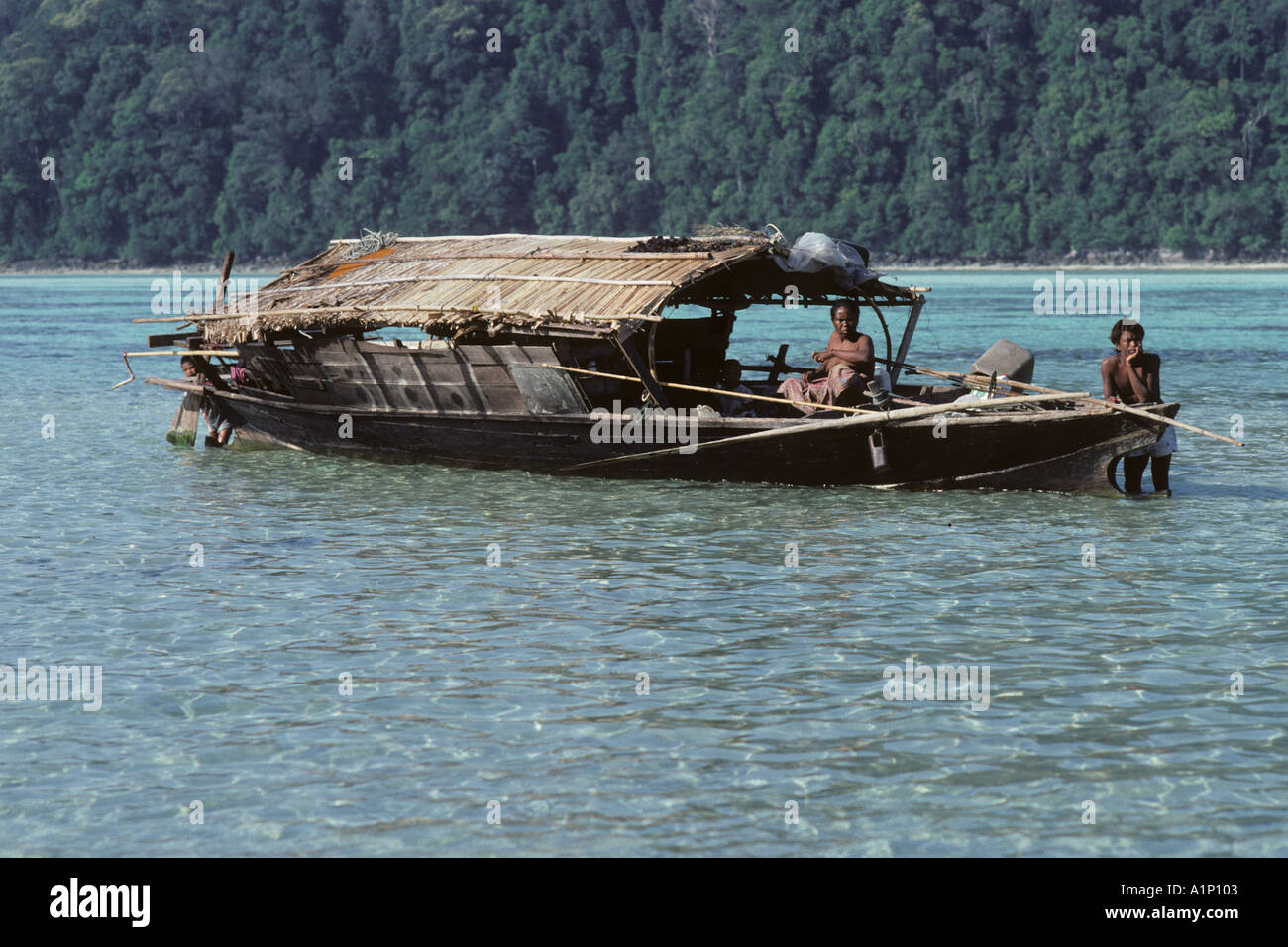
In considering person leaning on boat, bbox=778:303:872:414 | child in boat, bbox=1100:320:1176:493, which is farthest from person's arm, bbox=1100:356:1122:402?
person leaning on boat, bbox=778:303:872:414

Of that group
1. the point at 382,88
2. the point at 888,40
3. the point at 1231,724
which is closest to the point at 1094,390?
the point at 1231,724

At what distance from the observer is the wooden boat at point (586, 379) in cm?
1285

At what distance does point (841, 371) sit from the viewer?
1347cm

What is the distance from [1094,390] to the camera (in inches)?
959

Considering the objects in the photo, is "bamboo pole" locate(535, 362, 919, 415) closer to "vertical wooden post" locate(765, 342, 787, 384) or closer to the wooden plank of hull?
the wooden plank of hull

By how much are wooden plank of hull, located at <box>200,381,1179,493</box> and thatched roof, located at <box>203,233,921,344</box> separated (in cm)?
102

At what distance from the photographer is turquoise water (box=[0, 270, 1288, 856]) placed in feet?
21.1

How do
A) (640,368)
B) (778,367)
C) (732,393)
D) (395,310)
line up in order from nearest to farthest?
(732,393) < (640,368) < (395,310) < (778,367)

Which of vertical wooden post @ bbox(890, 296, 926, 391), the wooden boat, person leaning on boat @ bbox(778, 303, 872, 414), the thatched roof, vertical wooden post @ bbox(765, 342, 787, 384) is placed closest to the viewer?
the wooden boat

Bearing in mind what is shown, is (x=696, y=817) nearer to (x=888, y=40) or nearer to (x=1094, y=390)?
(x=1094, y=390)

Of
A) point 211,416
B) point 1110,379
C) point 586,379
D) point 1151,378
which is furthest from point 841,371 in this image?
point 211,416

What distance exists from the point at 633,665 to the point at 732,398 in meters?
7.02

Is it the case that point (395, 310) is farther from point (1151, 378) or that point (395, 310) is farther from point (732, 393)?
point (1151, 378)
